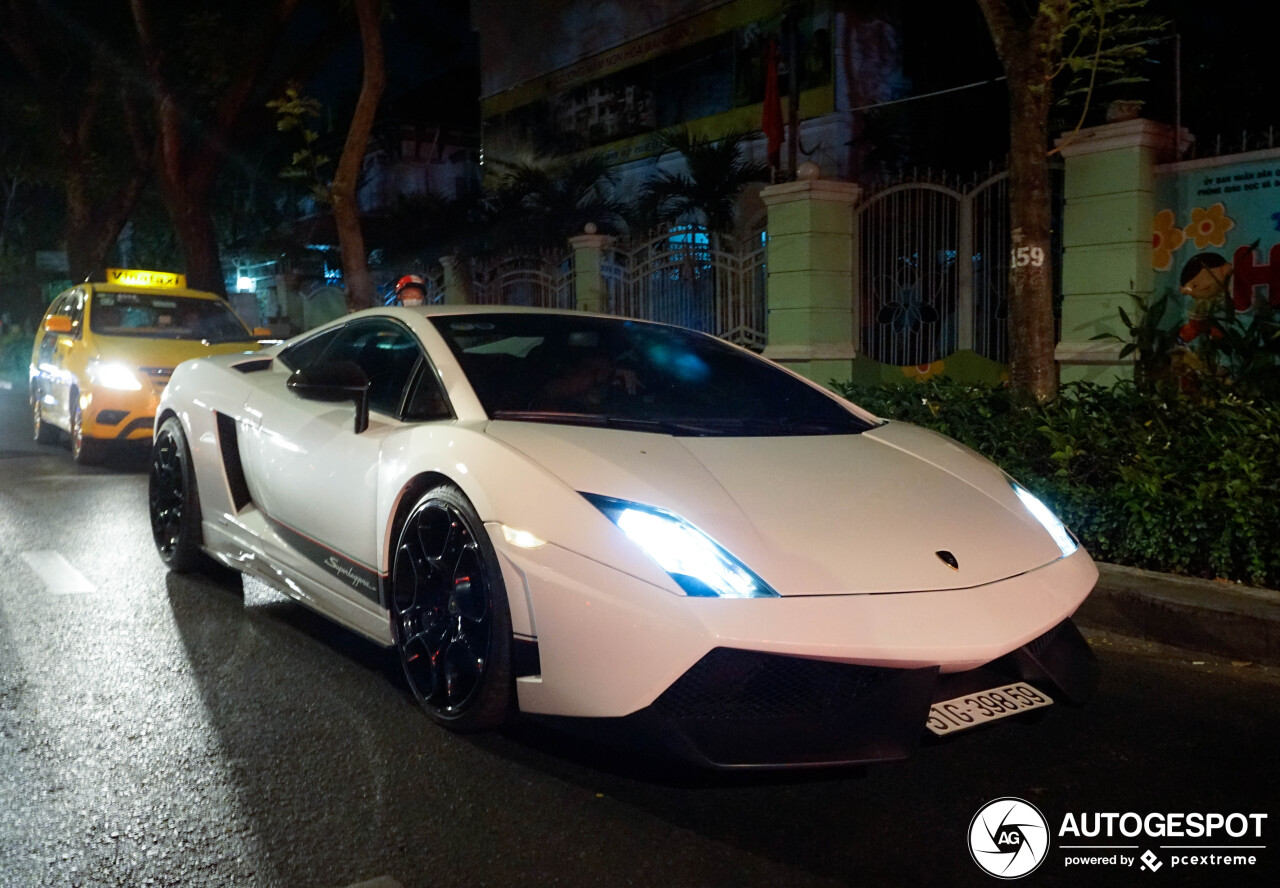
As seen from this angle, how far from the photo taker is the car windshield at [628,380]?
4.23 m

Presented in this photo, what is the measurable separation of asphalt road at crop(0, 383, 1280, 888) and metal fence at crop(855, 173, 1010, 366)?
22.1 ft

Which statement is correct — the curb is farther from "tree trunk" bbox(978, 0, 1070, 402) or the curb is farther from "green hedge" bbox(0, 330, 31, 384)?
"green hedge" bbox(0, 330, 31, 384)

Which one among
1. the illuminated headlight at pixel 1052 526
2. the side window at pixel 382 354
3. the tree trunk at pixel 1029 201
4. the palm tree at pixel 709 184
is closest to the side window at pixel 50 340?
the palm tree at pixel 709 184

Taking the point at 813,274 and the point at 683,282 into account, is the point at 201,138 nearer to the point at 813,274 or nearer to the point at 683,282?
the point at 683,282

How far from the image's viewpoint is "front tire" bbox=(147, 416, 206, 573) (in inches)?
235

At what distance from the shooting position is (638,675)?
10.5ft

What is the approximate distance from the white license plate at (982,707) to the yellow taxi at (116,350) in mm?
8182

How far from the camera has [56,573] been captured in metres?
6.40

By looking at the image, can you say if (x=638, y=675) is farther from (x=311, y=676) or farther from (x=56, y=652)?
(x=56, y=652)

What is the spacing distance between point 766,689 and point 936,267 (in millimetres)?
8865

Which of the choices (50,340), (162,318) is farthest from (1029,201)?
(50,340)

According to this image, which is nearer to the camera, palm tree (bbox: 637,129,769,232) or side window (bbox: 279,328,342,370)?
side window (bbox: 279,328,342,370)

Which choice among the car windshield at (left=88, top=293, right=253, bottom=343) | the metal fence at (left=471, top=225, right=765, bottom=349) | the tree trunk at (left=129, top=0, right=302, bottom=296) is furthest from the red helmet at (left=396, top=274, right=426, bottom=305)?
the tree trunk at (left=129, top=0, right=302, bottom=296)

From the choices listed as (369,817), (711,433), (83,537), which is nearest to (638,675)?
(369,817)
